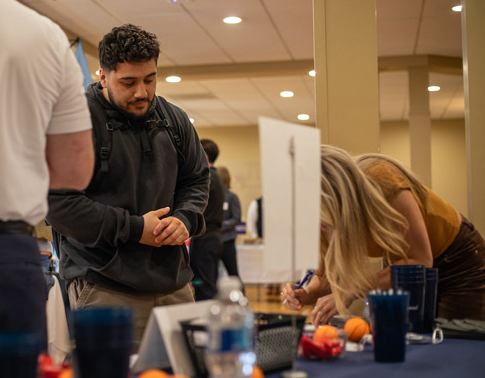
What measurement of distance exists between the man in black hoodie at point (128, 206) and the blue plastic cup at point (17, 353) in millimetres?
1193

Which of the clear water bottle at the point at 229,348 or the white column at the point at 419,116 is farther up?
the white column at the point at 419,116

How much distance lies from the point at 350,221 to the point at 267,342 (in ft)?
1.89

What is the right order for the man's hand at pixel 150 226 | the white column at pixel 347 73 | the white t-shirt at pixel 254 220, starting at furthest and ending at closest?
the white t-shirt at pixel 254 220, the white column at pixel 347 73, the man's hand at pixel 150 226

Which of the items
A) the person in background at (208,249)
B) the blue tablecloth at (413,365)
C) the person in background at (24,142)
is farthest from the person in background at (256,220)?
the person in background at (24,142)

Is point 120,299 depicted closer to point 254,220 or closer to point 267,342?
point 267,342

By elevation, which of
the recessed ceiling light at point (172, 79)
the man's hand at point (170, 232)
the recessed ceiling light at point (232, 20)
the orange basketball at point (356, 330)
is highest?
the recessed ceiling light at point (232, 20)

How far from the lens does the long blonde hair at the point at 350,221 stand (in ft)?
5.52

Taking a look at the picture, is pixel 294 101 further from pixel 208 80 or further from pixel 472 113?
pixel 472 113

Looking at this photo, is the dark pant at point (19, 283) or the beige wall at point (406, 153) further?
the beige wall at point (406, 153)

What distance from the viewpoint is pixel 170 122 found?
2234 millimetres

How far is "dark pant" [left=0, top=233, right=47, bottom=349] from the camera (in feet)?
4.24

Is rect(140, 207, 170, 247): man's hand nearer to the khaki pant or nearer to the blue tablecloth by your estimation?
Answer: the khaki pant

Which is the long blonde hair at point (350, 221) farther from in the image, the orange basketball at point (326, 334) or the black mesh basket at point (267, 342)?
the black mesh basket at point (267, 342)

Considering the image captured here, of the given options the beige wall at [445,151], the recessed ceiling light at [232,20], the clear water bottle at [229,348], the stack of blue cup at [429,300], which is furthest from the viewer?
the beige wall at [445,151]
